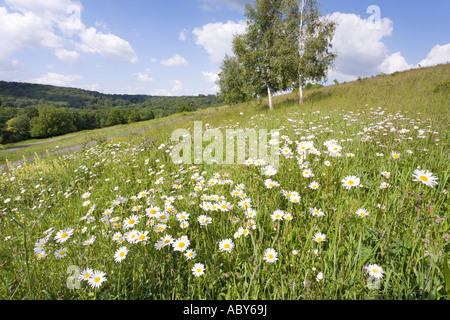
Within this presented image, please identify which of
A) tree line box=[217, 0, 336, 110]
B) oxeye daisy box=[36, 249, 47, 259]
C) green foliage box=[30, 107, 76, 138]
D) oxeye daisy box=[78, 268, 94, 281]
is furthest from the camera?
green foliage box=[30, 107, 76, 138]

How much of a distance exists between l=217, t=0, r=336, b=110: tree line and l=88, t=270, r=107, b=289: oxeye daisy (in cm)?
1554

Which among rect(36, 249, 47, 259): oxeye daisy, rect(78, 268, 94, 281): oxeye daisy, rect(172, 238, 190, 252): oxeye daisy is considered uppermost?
rect(172, 238, 190, 252): oxeye daisy

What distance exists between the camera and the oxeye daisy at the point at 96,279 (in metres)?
1.29

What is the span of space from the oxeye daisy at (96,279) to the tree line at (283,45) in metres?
15.5

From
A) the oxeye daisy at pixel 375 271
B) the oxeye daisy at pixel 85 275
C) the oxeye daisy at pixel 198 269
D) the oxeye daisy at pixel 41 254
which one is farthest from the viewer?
the oxeye daisy at pixel 41 254

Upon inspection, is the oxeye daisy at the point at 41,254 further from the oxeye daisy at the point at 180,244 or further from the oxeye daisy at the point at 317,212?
the oxeye daisy at the point at 317,212

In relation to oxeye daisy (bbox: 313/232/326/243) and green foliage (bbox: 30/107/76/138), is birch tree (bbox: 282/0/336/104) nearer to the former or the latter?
oxeye daisy (bbox: 313/232/326/243)

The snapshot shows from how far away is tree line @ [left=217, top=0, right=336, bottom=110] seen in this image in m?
14.5

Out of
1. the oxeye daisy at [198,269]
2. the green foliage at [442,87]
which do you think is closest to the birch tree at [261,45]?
the green foliage at [442,87]

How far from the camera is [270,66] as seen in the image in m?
14.9

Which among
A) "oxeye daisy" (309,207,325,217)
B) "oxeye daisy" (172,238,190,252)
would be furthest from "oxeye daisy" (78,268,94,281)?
"oxeye daisy" (309,207,325,217)
